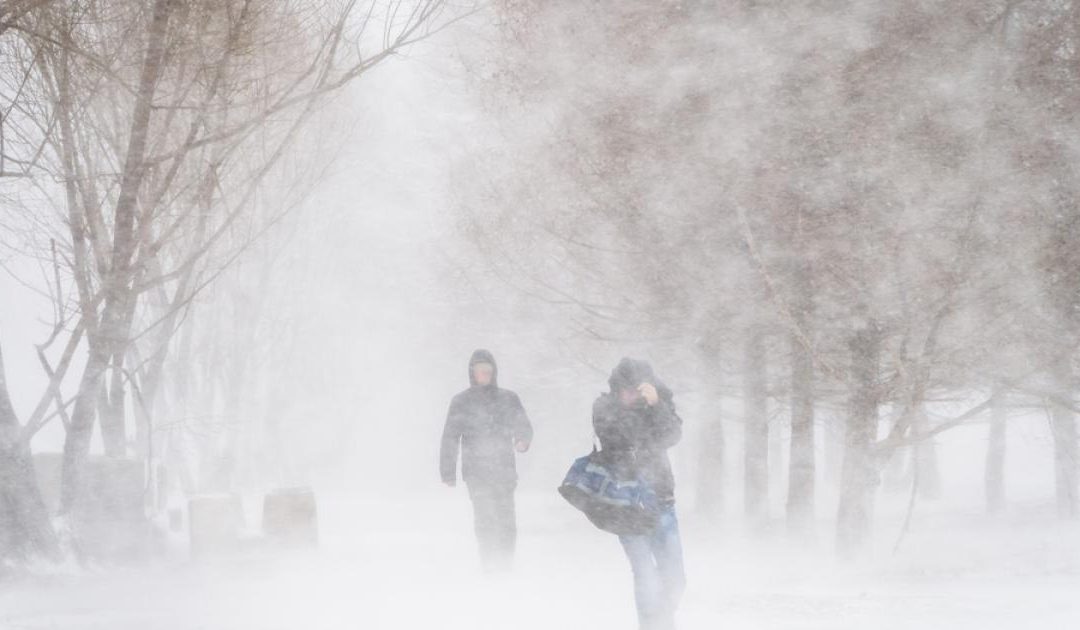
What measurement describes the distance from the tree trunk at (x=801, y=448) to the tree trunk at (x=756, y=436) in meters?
1.04

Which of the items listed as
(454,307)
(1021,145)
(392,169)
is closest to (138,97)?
(1021,145)

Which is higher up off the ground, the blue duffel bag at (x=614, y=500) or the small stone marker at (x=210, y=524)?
the blue duffel bag at (x=614, y=500)

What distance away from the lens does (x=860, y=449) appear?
11148 millimetres

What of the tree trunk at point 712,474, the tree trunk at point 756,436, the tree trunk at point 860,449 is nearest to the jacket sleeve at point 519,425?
the tree trunk at point 860,449

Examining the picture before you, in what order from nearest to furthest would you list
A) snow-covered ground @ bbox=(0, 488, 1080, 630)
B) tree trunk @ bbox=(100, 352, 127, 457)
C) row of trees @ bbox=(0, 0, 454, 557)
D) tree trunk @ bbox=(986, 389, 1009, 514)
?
snow-covered ground @ bbox=(0, 488, 1080, 630) → row of trees @ bbox=(0, 0, 454, 557) → tree trunk @ bbox=(100, 352, 127, 457) → tree trunk @ bbox=(986, 389, 1009, 514)

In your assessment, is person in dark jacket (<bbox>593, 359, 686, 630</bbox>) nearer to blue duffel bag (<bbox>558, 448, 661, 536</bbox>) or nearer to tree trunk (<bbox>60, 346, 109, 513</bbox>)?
blue duffel bag (<bbox>558, 448, 661, 536</bbox>)

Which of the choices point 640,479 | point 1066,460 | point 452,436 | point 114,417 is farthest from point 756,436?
point 640,479

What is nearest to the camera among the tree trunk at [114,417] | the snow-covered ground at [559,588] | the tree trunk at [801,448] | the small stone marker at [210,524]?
the snow-covered ground at [559,588]

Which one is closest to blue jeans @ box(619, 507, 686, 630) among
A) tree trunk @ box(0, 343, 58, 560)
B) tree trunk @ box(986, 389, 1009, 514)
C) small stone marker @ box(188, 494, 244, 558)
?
tree trunk @ box(0, 343, 58, 560)

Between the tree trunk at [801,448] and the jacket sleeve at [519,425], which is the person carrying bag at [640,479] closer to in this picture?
the jacket sleeve at [519,425]

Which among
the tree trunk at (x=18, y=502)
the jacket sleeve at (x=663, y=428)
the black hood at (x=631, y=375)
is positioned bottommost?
the tree trunk at (x=18, y=502)

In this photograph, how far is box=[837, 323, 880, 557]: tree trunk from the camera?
10.8 m

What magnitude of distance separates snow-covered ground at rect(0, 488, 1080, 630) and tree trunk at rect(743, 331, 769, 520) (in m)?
0.54

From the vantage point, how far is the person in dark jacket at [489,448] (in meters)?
9.37
